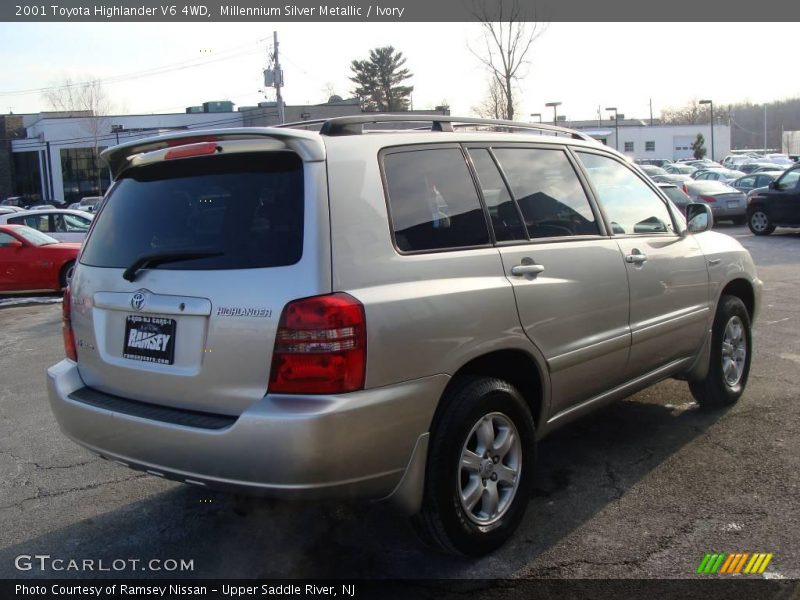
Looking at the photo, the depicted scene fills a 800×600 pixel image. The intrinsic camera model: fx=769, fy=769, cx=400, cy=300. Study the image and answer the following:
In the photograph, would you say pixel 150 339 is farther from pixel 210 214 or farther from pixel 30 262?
pixel 30 262

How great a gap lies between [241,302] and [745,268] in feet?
13.4

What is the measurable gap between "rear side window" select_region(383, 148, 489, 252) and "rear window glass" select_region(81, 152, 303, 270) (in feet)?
1.49

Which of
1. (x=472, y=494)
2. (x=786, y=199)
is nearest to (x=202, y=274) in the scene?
(x=472, y=494)

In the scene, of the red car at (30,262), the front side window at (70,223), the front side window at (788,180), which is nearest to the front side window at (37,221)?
the front side window at (70,223)

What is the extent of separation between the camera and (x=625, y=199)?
4.77 m

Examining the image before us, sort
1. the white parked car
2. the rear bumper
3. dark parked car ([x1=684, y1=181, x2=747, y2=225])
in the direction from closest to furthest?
1. the rear bumper
2. the white parked car
3. dark parked car ([x1=684, y1=181, x2=747, y2=225])

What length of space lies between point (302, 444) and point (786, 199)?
18084 millimetres

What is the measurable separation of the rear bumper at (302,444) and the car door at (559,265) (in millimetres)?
796

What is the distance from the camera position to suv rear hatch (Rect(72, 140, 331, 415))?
2939mm

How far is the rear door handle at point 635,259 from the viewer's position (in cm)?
438

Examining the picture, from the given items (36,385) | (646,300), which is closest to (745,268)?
(646,300)

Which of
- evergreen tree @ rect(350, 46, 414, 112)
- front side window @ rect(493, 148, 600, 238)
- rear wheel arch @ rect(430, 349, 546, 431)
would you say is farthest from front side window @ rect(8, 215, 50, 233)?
evergreen tree @ rect(350, 46, 414, 112)

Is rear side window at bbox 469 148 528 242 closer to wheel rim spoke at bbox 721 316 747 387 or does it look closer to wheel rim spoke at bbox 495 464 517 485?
wheel rim spoke at bbox 495 464 517 485

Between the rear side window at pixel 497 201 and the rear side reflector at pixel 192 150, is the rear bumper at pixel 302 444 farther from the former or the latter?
the rear side reflector at pixel 192 150
